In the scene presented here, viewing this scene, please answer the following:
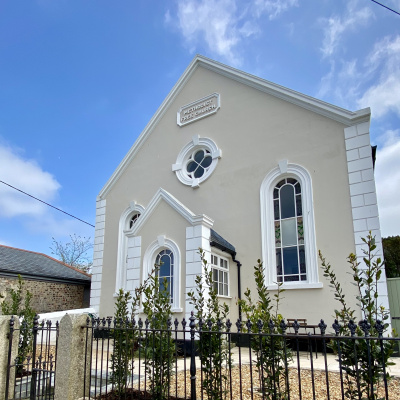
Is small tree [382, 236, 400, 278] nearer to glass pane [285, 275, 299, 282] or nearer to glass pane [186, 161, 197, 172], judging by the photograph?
glass pane [285, 275, 299, 282]

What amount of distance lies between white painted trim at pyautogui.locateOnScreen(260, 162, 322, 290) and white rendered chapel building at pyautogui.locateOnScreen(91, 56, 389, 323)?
3 centimetres

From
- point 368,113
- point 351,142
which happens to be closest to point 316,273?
point 351,142

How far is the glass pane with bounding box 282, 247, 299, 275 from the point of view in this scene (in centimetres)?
1066

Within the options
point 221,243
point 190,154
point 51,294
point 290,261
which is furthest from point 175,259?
point 51,294

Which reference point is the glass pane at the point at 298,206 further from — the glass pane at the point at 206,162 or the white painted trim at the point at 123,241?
the white painted trim at the point at 123,241

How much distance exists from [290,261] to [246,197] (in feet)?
8.33

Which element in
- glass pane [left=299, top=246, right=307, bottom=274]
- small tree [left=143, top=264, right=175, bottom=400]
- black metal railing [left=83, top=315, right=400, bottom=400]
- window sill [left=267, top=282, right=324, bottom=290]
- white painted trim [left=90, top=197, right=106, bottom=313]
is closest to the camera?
black metal railing [left=83, top=315, right=400, bottom=400]

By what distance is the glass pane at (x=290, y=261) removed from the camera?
35.0 ft

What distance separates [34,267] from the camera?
17.1m

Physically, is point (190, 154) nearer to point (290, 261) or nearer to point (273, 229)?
point (273, 229)

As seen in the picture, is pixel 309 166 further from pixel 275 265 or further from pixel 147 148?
pixel 147 148

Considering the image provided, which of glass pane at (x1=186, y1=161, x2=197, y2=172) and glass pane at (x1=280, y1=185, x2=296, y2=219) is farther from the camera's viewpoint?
glass pane at (x1=186, y1=161, x2=197, y2=172)

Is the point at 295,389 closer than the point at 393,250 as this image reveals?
Yes

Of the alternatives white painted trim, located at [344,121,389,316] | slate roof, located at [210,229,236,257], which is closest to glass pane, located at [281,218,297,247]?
slate roof, located at [210,229,236,257]
